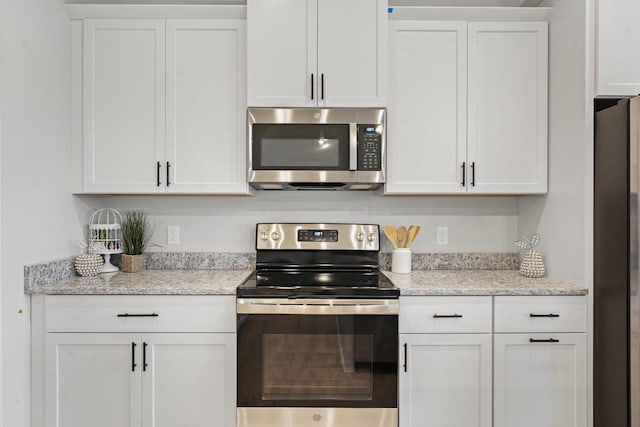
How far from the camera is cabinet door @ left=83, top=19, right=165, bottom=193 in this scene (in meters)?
2.20

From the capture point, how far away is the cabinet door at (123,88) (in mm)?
2203

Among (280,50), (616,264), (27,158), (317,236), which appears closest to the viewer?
(616,264)

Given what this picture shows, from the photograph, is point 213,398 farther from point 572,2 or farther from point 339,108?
point 572,2

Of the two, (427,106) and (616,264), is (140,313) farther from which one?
(616,264)

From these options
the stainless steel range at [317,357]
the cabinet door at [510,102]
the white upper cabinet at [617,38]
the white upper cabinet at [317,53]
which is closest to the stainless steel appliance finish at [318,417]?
the stainless steel range at [317,357]

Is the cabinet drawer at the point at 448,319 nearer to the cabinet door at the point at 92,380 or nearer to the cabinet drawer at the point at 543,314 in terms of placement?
the cabinet drawer at the point at 543,314

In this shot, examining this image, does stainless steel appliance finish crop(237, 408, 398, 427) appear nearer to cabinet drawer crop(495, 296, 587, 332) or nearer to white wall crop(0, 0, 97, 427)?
cabinet drawer crop(495, 296, 587, 332)

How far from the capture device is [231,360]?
6.33 ft

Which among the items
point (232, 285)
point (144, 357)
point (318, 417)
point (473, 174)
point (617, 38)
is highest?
point (617, 38)

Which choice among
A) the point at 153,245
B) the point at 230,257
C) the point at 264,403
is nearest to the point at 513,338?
the point at 264,403

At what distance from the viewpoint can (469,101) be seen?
7.28 feet

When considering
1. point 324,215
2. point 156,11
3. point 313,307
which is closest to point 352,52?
point 324,215

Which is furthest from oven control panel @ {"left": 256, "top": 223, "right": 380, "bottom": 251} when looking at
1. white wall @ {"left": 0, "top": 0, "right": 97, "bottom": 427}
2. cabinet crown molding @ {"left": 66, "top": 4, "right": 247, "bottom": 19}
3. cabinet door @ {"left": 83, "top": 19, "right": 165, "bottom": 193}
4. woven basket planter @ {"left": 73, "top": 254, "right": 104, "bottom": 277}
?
cabinet crown molding @ {"left": 66, "top": 4, "right": 247, "bottom": 19}

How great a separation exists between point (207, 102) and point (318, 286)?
1.07 meters
